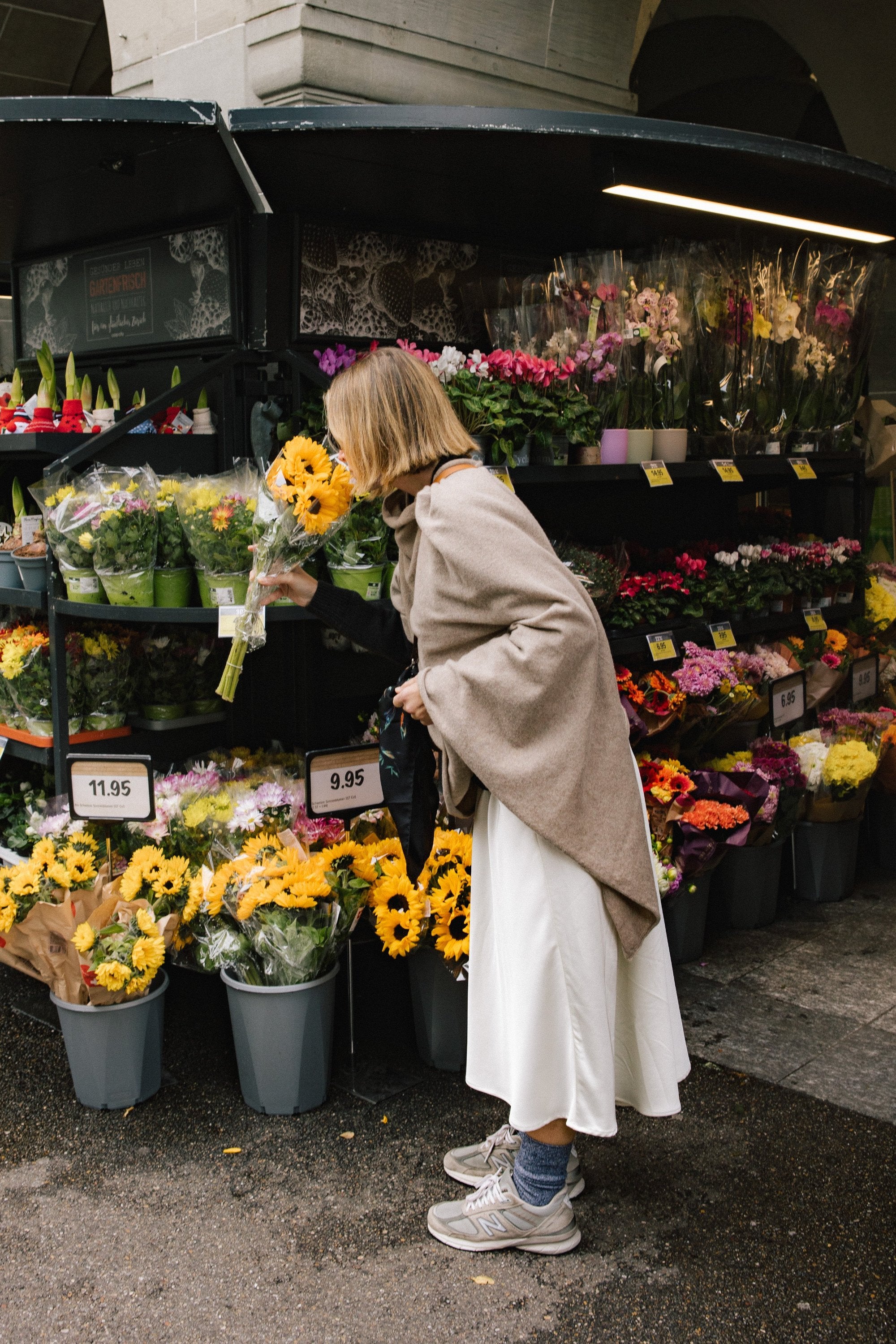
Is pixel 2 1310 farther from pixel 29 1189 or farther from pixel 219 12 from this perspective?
pixel 219 12

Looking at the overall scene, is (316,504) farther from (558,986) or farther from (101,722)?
(101,722)

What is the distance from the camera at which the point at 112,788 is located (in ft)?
10.6

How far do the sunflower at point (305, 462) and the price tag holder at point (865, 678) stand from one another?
316cm

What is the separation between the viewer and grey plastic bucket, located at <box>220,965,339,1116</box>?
302 centimetres

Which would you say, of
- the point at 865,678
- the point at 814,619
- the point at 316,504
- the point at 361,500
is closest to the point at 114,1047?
the point at 316,504

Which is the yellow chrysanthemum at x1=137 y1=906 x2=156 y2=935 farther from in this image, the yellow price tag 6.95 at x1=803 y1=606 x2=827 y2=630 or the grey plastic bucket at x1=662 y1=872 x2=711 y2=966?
the yellow price tag 6.95 at x1=803 y1=606 x2=827 y2=630

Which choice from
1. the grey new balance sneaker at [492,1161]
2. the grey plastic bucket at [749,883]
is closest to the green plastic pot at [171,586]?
the grey new balance sneaker at [492,1161]

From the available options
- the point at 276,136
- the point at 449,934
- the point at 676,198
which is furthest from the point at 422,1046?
the point at 676,198

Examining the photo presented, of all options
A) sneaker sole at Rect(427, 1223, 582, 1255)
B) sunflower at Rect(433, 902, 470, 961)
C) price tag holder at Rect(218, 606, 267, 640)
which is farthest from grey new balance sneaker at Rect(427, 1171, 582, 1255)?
price tag holder at Rect(218, 606, 267, 640)

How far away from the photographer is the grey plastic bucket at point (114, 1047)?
3.06 m

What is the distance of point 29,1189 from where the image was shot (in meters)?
2.78

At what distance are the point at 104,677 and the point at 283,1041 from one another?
1.42 metres

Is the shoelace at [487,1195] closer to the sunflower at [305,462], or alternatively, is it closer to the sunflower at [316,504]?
the sunflower at [316,504]

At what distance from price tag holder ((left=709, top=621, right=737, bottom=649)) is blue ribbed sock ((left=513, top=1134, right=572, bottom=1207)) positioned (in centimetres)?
235
